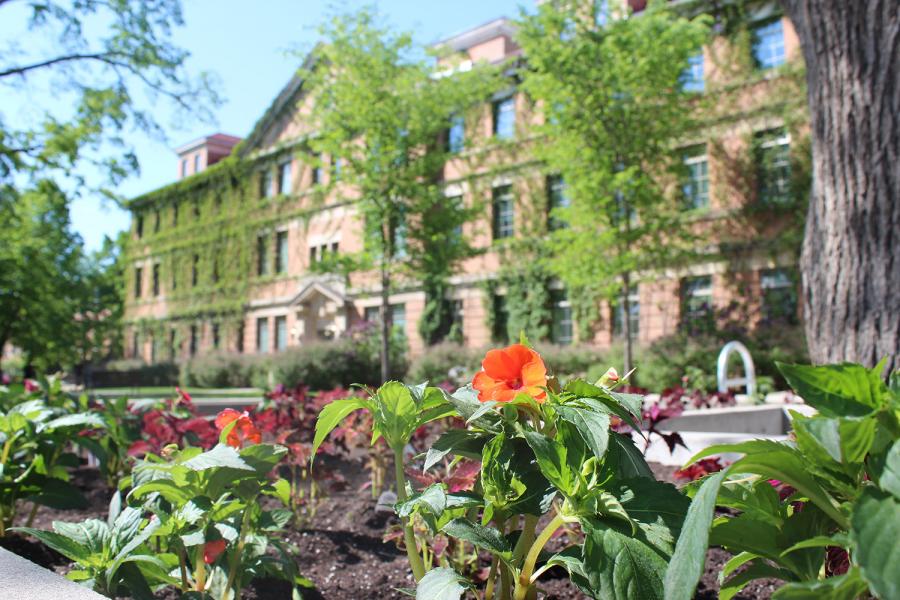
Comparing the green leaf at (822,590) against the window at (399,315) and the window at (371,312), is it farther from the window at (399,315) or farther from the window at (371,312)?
the window at (371,312)

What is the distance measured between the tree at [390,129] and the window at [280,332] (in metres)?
11.4

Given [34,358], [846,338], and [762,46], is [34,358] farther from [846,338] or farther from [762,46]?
[846,338]

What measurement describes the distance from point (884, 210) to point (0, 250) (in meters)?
19.4

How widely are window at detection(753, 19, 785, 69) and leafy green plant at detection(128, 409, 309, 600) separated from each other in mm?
17387

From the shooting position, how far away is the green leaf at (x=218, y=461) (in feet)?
5.32

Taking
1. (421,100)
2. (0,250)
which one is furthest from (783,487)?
(0,250)

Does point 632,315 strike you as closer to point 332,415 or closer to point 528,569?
point 528,569

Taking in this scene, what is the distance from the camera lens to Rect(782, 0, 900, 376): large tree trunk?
3.95 meters

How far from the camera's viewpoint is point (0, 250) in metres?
17.6

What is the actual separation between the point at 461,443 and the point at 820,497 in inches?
27.9

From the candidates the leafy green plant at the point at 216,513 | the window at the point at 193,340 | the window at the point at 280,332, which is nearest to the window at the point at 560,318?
the window at the point at 280,332

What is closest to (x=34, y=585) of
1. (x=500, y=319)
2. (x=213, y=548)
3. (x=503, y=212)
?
(x=213, y=548)

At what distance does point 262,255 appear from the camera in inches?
1183

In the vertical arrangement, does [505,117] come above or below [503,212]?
above
